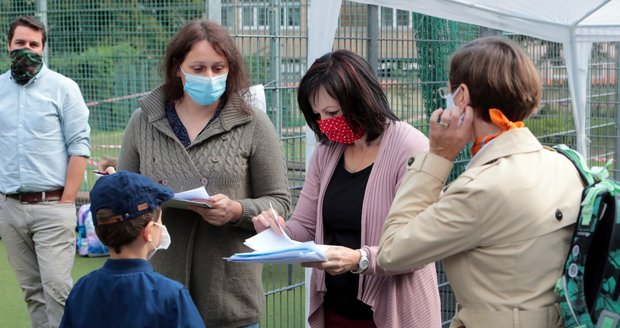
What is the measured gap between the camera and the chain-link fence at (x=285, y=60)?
507 centimetres

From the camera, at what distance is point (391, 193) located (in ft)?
10.1

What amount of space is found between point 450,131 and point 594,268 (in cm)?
53

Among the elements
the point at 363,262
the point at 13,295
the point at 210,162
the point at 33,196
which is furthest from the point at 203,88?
the point at 13,295

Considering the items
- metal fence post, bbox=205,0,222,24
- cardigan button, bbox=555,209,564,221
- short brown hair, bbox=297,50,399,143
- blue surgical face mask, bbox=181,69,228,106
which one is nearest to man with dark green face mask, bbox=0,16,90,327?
metal fence post, bbox=205,0,222,24

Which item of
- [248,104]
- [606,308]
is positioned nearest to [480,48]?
[606,308]

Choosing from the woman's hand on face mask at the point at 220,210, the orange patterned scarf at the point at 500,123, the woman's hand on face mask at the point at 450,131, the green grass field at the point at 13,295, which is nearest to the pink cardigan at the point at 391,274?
the woman's hand on face mask at the point at 220,210

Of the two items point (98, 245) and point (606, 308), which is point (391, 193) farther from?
point (98, 245)

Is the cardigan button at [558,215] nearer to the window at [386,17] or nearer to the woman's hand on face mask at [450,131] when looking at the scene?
the woman's hand on face mask at [450,131]

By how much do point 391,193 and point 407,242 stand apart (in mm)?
685

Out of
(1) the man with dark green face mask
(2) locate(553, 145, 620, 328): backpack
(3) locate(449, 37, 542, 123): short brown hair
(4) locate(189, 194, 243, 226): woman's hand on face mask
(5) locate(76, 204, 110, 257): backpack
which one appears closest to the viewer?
(2) locate(553, 145, 620, 328): backpack

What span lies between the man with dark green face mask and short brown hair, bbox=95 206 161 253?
298cm

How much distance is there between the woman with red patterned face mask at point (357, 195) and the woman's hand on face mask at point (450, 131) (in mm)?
591

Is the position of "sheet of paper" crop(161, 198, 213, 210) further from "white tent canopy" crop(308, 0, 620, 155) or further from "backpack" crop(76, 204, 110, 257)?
"backpack" crop(76, 204, 110, 257)

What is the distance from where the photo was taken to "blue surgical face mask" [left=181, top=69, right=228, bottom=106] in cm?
352
